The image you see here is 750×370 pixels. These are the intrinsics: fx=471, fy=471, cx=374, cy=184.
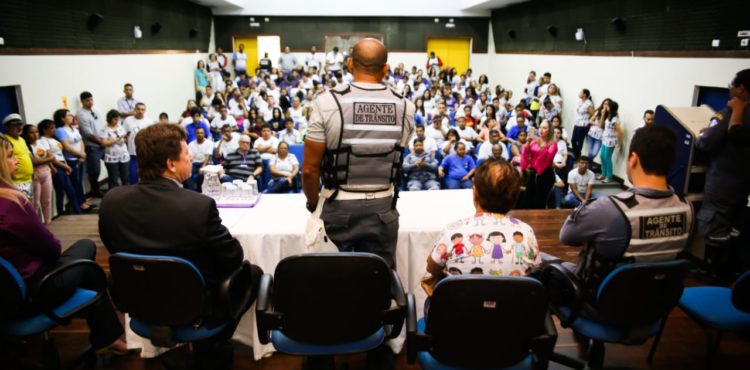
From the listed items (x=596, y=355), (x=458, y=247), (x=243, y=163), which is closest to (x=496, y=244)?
(x=458, y=247)

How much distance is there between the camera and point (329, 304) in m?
1.69

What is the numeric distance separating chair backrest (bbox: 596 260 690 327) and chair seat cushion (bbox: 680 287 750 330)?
34 cm

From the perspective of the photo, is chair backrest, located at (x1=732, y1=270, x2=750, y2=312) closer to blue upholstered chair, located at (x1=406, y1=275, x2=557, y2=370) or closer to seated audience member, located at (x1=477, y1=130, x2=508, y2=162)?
blue upholstered chair, located at (x1=406, y1=275, x2=557, y2=370)

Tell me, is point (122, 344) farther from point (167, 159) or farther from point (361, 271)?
point (361, 271)

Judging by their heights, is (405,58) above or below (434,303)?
above

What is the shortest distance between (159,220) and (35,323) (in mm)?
806

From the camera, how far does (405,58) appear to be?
16.2m

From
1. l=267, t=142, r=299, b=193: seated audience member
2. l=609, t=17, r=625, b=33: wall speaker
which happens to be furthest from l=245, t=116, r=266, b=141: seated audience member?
l=609, t=17, r=625, b=33: wall speaker

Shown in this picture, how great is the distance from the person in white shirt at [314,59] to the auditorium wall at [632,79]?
708 cm

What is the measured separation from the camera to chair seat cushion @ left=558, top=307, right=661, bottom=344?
1.91m

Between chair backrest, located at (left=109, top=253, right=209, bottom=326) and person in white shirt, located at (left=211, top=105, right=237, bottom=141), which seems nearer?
chair backrest, located at (left=109, top=253, right=209, bottom=326)

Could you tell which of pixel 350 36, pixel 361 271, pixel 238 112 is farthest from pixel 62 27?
pixel 350 36

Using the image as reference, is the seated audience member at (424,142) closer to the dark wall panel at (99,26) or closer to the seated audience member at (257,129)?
the seated audience member at (257,129)

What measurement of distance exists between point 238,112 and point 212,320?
9.30m
